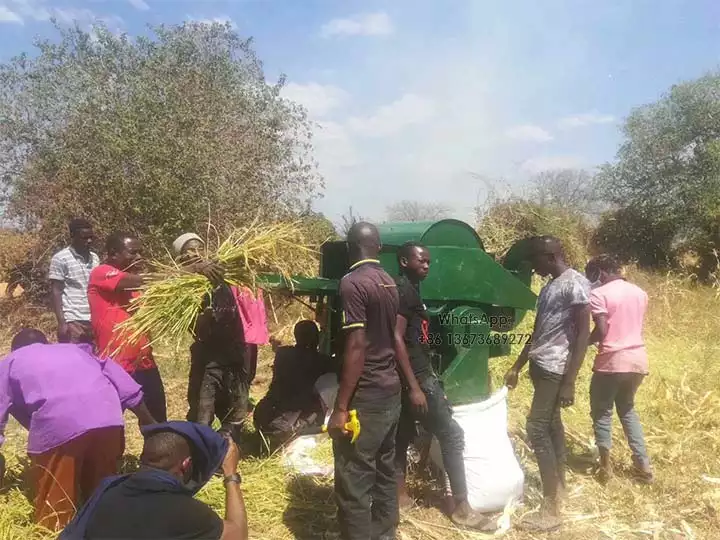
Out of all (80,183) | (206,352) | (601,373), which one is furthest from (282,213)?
(601,373)

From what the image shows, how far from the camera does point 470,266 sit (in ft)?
14.7

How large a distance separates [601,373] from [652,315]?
7.42 meters

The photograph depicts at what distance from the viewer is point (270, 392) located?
5.21 metres

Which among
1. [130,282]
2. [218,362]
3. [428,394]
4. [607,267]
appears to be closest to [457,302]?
[428,394]

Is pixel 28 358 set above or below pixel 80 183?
below

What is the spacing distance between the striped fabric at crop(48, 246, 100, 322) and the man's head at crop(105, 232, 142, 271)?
4.11 feet

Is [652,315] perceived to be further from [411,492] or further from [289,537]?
[289,537]

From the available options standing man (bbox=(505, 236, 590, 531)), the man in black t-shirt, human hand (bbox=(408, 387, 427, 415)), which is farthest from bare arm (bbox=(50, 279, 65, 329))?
standing man (bbox=(505, 236, 590, 531))

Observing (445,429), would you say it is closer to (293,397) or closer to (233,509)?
(293,397)

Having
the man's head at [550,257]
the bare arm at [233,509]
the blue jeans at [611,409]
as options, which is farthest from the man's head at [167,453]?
the blue jeans at [611,409]

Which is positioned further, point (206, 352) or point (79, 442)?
point (206, 352)

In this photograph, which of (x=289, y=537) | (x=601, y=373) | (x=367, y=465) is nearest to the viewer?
(x=367, y=465)

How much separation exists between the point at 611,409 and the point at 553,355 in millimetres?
1068

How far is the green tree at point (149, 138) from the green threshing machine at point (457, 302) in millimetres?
6039
